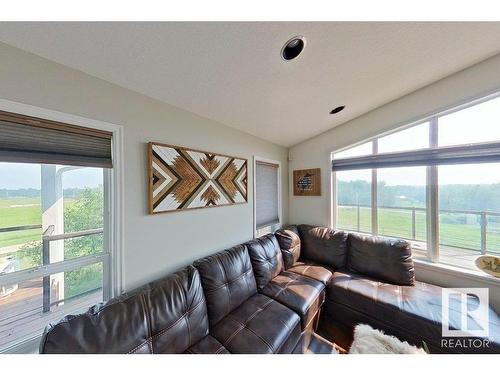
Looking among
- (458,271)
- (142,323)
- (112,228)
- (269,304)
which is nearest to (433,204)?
(458,271)

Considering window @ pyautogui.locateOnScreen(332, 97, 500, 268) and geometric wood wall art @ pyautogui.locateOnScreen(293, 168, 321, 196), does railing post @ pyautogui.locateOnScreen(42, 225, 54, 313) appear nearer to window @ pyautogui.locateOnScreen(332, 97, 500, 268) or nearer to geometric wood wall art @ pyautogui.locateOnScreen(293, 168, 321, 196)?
geometric wood wall art @ pyautogui.locateOnScreen(293, 168, 321, 196)

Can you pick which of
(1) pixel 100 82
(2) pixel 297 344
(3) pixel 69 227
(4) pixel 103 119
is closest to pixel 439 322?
(2) pixel 297 344

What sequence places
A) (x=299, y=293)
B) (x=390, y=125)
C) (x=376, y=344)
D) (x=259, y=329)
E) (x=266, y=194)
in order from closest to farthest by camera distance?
(x=259, y=329)
(x=376, y=344)
(x=299, y=293)
(x=390, y=125)
(x=266, y=194)

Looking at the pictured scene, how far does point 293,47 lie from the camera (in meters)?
1.27

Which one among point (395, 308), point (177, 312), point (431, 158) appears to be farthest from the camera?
point (431, 158)

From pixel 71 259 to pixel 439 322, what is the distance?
2.72m

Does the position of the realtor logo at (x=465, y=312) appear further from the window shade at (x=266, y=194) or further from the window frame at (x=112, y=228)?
the window frame at (x=112, y=228)

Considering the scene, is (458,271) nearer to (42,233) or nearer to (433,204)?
(433,204)

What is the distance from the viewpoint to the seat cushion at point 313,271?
7.00 feet

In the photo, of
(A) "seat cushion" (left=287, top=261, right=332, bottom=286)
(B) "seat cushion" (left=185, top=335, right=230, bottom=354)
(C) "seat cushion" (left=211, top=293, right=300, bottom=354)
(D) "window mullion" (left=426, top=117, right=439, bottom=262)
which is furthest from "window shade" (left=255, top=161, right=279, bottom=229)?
(D) "window mullion" (left=426, top=117, right=439, bottom=262)

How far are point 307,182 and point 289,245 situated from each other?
1.16 meters

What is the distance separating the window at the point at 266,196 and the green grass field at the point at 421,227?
3.32 feet

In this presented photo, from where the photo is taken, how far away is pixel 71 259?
3.78 ft

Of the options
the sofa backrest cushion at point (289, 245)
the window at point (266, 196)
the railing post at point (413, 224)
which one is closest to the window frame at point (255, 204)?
the window at point (266, 196)
